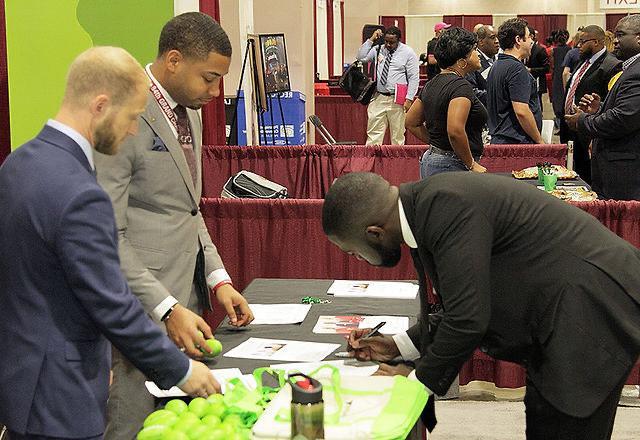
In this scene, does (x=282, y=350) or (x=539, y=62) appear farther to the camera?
(x=539, y=62)

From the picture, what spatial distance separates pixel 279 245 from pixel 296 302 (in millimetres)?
1332

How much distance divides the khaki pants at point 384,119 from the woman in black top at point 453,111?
5.38 metres

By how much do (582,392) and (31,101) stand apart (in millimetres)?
2520

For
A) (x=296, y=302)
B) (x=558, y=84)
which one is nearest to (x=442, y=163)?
(x=296, y=302)

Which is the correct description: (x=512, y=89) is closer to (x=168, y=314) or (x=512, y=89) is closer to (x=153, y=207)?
(x=153, y=207)

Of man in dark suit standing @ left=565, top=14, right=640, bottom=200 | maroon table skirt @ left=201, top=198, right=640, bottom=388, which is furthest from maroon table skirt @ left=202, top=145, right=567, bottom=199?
maroon table skirt @ left=201, top=198, right=640, bottom=388


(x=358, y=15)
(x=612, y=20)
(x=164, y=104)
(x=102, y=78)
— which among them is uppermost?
(x=358, y=15)

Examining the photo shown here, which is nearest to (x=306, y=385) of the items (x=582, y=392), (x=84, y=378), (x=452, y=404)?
(x=84, y=378)

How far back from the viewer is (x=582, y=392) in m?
2.06

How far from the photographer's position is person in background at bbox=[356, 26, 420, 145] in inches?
397

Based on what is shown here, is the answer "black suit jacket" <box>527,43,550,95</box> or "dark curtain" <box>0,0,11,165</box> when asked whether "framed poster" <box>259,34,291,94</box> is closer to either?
"black suit jacket" <box>527,43,550,95</box>

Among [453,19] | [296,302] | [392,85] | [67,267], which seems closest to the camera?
[67,267]

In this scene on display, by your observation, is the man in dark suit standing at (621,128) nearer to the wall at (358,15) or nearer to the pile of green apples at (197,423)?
the pile of green apples at (197,423)

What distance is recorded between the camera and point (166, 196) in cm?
247
